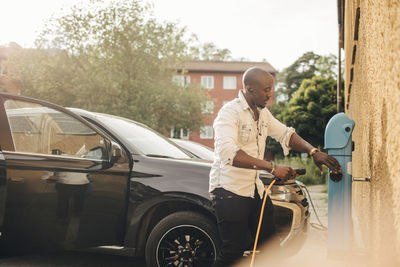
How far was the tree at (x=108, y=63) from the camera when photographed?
906 inches

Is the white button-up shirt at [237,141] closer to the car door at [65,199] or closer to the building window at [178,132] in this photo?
the car door at [65,199]

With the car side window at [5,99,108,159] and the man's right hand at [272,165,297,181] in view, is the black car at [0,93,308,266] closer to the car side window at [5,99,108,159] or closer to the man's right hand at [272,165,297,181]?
the car side window at [5,99,108,159]

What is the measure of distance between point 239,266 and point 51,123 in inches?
105

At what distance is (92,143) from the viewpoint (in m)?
4.50

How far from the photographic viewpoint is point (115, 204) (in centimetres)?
Result: 394

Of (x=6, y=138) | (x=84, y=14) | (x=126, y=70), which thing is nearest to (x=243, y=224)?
(x=6, y=138)

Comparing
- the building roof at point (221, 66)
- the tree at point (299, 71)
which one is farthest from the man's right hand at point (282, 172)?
the tree at point (299, 71)

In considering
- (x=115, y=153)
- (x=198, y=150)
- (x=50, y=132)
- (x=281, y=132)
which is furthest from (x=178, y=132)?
(x=281, y=132)

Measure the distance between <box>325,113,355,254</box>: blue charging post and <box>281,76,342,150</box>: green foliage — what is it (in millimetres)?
27950

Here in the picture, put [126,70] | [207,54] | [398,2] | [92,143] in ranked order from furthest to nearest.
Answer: [207,54] → [126,70] → [92,143] → [398,2]

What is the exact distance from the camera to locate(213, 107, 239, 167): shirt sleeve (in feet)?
8.73

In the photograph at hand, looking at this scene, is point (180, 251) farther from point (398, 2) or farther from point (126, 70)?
point (126, 70)

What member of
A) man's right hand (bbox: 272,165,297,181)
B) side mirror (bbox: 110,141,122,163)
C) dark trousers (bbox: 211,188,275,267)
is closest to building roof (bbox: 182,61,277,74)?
side mirror (bbox: 110,141,122,163)

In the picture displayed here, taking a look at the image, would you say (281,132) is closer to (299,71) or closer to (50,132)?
(50,132)
